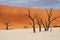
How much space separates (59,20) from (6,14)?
720 inches

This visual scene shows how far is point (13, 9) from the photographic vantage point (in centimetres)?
8062

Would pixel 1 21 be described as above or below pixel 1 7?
below

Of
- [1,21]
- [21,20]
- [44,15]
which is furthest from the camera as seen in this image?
[44,15]

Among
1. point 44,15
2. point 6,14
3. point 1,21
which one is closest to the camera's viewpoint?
point 1,21

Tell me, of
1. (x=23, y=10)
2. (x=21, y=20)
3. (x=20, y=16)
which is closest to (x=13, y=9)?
(x=23, y=10)

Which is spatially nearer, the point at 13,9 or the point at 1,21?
the point at 1,21

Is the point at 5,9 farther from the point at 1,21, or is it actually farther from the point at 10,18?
the point at 1,21

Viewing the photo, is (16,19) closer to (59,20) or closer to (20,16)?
(20,16)

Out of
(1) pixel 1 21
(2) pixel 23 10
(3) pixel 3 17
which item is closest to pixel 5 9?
(2) pixel 23 10

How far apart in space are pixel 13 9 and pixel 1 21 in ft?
69.8

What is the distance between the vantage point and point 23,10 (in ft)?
265

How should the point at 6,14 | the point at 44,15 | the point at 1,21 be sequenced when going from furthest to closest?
the point at 44,15, the point at 6,14, the point at 1,21

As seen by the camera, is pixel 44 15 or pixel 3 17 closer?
pixel 3 17

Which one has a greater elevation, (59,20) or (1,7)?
(1,7)
